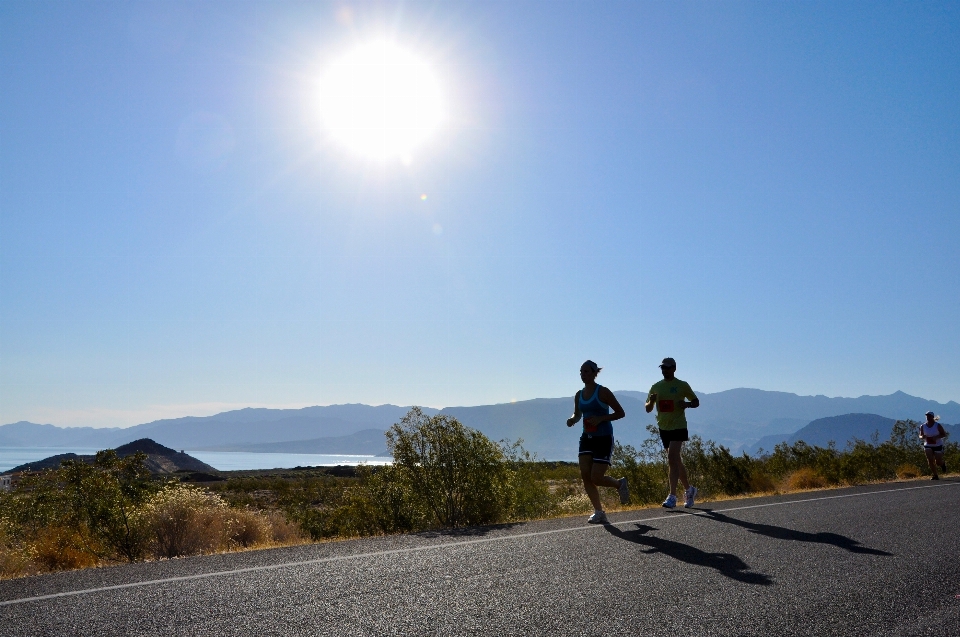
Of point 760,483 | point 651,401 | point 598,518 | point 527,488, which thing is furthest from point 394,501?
point 760,483

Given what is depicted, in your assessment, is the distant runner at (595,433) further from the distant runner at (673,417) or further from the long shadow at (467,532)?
the distant runner at (673,417)

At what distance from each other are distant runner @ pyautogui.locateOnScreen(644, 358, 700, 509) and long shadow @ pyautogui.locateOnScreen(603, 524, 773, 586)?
2.66 meters

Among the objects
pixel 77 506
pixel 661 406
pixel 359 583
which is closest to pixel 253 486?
pixel 77 506

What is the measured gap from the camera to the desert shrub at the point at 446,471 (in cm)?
1037

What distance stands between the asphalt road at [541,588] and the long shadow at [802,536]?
0.03 meters

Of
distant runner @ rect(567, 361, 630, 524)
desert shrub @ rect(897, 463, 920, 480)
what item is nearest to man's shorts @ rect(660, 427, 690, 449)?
distant runner @ rect(567, 361, 630, 524)

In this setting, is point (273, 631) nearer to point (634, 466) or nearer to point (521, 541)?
point (521, 541)

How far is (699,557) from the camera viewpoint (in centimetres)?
527

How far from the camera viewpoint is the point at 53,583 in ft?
15.7

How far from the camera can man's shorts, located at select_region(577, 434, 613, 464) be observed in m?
8.20

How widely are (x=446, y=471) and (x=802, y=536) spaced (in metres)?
5.50

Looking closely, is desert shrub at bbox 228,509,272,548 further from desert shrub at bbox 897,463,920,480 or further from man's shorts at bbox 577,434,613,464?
desert shrub at bbox 897,463,920,480

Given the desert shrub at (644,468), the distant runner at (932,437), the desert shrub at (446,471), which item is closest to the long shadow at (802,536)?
the desert shrub at (446,471)

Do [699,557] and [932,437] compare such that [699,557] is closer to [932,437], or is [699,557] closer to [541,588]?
[541,588]
